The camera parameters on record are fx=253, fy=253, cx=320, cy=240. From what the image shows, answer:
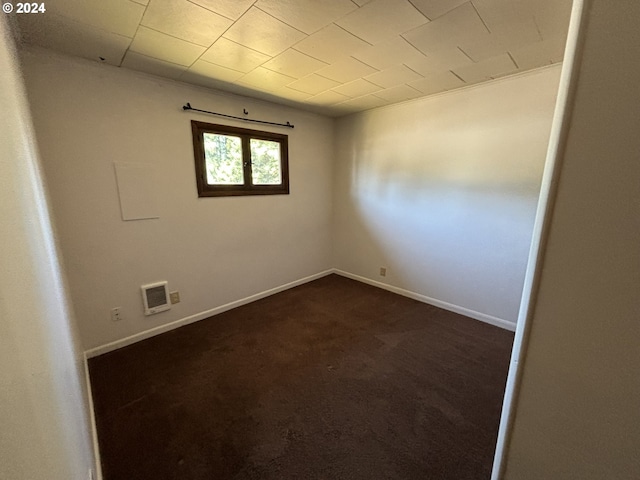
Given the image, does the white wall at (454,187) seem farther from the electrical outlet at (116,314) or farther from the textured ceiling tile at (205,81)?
the electrical outlet at (116,314)

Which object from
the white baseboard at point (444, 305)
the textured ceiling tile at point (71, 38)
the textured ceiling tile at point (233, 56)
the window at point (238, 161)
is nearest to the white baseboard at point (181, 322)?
the white baseboard at point (444, 305)

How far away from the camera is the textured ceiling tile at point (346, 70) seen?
2014 millimetres

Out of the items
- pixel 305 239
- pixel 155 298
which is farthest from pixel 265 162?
pixel 155 298

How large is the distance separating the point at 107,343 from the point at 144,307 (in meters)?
0.38

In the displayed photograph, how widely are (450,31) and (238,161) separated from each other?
221cm

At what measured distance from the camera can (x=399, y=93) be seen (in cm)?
273

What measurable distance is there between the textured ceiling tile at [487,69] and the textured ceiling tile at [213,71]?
1930 mm

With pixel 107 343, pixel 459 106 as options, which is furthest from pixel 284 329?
pixel 459 106

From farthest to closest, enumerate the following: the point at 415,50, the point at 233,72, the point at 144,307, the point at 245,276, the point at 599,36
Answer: the point at 245,276
the point at 144,307
the point at 233,72
the point at 415,50
the point at 599,36

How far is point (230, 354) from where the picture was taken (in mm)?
2201

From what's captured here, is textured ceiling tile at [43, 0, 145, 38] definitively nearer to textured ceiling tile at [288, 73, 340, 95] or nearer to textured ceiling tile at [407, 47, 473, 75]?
textured ceiling tile at [288, 73, 340, 95]

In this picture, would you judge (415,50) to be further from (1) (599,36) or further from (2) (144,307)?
(2) (144,307)

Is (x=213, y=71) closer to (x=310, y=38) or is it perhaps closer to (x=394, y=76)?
(x=310, y=38)

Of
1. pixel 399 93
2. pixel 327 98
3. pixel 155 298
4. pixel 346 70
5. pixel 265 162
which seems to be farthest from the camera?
pixel 265 162
